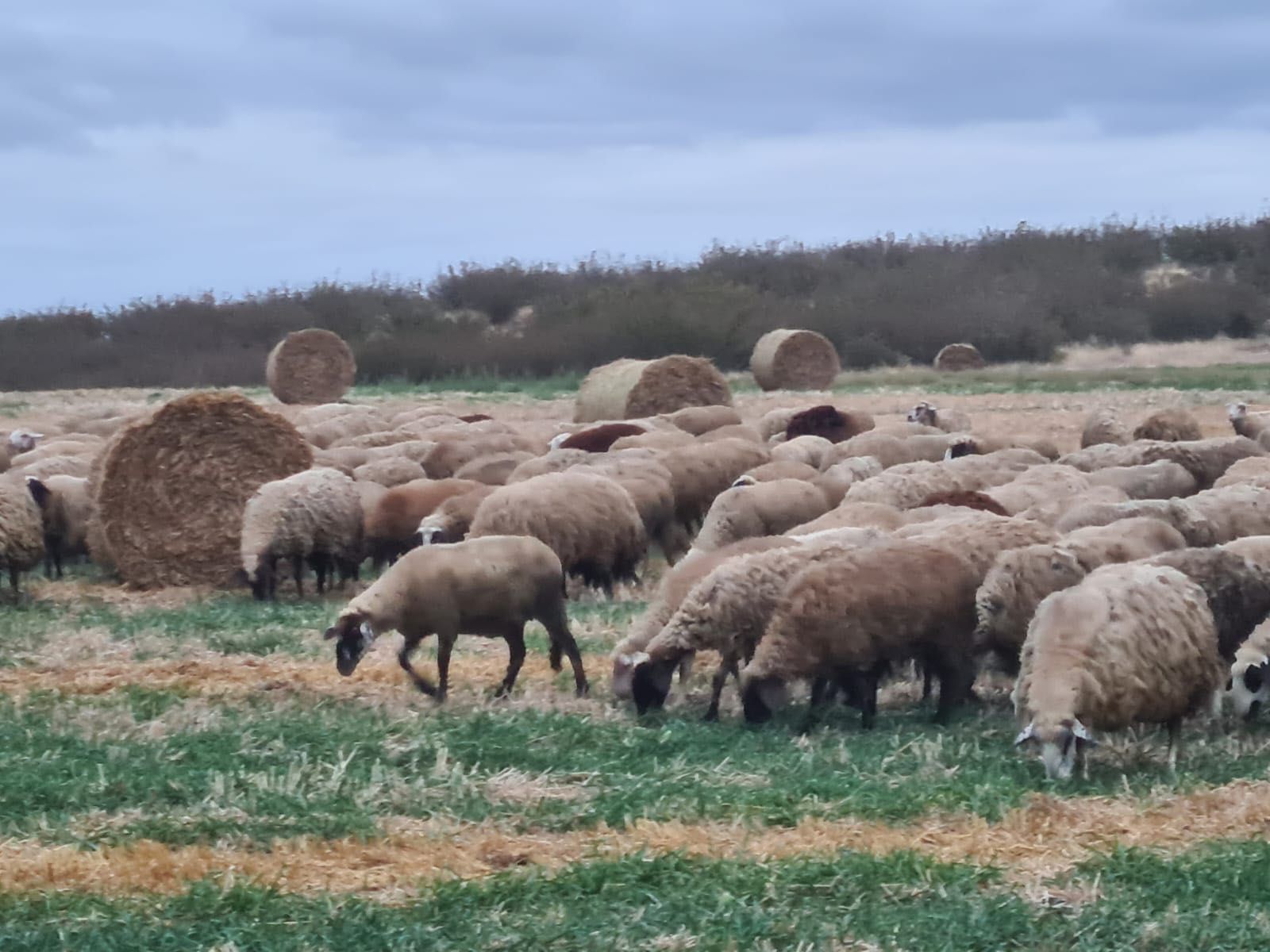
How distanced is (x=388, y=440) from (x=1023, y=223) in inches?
1734

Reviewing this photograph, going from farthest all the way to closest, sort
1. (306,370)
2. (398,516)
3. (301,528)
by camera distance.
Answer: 1. (306,370)
2. (398,516)
3. (301,528)

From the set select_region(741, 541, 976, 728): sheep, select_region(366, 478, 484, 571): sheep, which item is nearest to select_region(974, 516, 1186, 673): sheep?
select_region(741, 541, 976, 728): sheep

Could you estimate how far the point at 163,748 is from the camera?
320 inches

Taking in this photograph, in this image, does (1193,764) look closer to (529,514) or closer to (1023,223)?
(529,514)

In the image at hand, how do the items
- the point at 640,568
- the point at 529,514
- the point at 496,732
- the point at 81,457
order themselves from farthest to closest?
1. the point at 81,457
2. the point at 640,568
3. the point at 529,514
4. the point at 496,732

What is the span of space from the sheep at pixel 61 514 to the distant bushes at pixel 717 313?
26414 mm

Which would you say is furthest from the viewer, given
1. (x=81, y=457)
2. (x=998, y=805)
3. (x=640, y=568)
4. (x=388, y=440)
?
(x=388, y=440)

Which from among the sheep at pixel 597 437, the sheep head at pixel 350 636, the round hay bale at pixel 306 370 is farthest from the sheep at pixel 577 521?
the round hay bale at pixel 306 370

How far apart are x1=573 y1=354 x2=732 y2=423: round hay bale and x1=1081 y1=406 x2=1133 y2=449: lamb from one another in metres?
6.22

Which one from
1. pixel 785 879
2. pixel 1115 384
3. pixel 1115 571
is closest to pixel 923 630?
pixel 1115 571

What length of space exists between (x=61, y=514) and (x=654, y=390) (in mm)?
10663

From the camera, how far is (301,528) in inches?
559

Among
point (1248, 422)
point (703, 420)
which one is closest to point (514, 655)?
point (703, 420)

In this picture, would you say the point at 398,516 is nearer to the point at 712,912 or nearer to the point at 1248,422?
the point at 712,912
